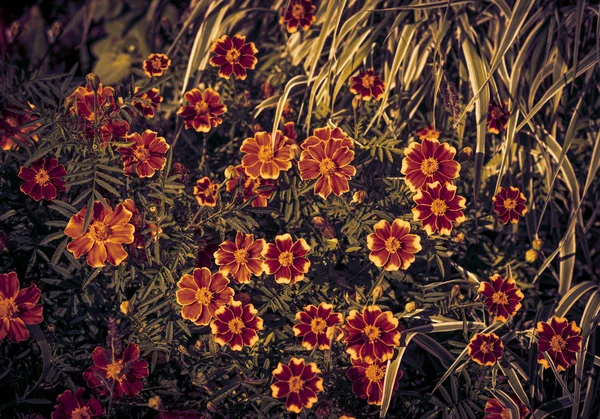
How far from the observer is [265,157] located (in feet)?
5.44

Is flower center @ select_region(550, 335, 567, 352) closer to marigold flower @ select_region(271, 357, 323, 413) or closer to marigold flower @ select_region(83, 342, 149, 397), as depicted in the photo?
marigold flower @ select_region(271, 357, 323, 413)

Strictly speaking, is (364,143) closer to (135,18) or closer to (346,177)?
(346,177)

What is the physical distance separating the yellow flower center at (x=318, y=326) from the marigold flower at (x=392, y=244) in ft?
0.62

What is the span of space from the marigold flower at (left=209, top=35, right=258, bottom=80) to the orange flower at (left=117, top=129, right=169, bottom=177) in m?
0.35

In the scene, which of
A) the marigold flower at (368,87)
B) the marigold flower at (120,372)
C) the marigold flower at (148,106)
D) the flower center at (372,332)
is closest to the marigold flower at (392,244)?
the flower center at (372,332)

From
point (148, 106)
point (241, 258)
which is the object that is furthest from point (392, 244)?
point (148, 106)

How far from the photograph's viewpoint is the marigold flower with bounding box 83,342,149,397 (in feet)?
4.72

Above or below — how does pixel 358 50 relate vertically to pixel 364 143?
above

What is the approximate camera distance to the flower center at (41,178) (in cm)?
150

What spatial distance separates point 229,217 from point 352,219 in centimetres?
32

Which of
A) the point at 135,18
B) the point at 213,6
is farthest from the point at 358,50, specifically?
the point at 135,18

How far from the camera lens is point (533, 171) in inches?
88.0

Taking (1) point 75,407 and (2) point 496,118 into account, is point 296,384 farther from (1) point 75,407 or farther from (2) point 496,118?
(2) point 496,118

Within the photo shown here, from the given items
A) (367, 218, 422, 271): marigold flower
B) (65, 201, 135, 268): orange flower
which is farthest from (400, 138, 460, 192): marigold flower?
(65, 201, 135, 268): orange flower
